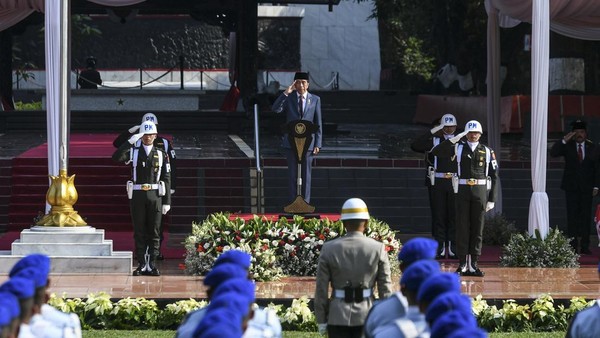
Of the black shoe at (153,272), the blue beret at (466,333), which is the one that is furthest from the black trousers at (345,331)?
the black shoe at (153,272)

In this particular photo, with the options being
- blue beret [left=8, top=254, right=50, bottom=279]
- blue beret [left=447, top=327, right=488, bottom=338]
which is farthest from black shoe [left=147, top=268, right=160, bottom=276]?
blue beret [left=447, top=327, right=488, bottom=338]

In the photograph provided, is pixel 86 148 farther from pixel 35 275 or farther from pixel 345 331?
pixel 35 275

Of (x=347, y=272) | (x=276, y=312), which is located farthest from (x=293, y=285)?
(x=347, y=272)

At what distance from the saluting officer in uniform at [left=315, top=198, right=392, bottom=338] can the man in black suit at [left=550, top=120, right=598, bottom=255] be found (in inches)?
380

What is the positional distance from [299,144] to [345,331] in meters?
7.70

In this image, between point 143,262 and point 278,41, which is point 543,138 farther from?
point 278,41

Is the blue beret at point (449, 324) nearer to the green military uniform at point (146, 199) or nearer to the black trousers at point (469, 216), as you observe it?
the black trousers at point (469, 216)

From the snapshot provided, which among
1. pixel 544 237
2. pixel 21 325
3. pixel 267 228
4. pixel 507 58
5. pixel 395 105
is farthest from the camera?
pixel 395 105

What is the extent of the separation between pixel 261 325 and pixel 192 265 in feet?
29.3

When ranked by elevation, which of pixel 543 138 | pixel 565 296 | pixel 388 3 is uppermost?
pixel 388 3

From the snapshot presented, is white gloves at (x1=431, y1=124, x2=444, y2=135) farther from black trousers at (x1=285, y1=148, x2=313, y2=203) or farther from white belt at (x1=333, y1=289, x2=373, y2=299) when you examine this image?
white belt at (x1=333, y1=289, x2=373, y2=299)

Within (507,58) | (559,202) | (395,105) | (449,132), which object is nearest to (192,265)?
(449,132)

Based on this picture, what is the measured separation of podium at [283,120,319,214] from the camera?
58.4 feet

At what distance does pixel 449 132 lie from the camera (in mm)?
18453
